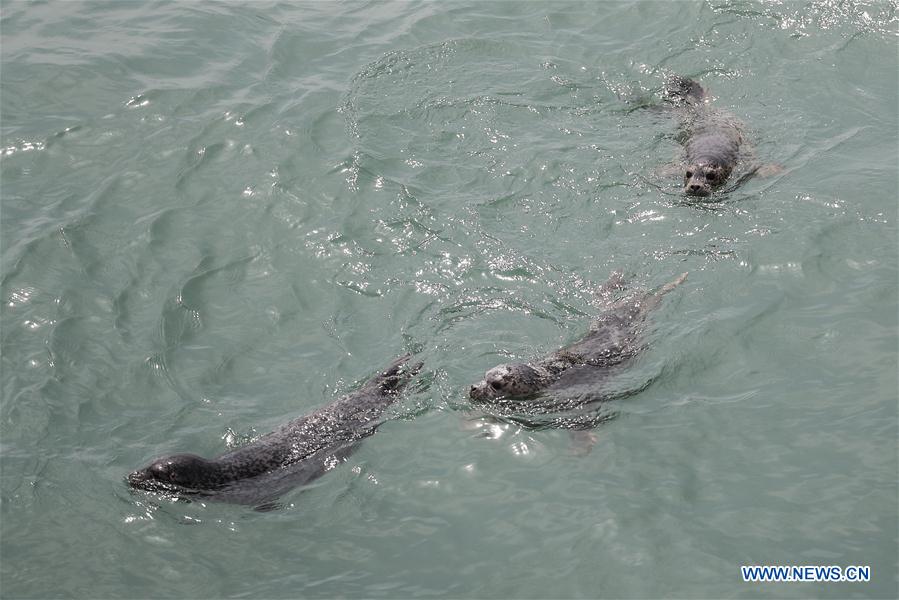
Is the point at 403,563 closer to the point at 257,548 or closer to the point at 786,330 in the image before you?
the point at 257,548

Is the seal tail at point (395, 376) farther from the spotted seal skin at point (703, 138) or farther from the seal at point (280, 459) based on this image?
A: the spotted seal skin at point (703, 138)

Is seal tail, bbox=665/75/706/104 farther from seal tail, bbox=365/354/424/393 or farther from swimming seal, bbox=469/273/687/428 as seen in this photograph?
seal tail, bbox=365/354/424/393

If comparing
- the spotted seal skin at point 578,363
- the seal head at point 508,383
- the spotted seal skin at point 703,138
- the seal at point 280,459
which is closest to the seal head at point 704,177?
the spotted seal skin at point 703,138

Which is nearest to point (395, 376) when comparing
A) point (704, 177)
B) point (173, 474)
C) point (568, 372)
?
point (568, 372)

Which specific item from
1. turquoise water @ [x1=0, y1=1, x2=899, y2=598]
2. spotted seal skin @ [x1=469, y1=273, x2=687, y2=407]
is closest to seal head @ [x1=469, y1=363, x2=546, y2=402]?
spotted seal skin @ [x1=469, y1=273, x2=687, y2=407]

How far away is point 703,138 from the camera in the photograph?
38.4ft

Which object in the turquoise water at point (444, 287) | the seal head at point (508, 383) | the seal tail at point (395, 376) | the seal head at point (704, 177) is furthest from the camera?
the seal head at point (704, 177)

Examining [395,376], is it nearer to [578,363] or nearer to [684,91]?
[578,363]

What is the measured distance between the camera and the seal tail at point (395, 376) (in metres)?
8.53

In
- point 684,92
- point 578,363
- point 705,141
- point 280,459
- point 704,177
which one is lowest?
point 280,459

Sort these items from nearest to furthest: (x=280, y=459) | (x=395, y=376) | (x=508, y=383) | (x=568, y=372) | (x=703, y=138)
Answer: (x=280, y=459)
(x=508, y=383)
(x=568, y=372)
(x=395, y=376)
(x=703, y=138)

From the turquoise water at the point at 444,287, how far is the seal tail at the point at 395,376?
0.16 metres

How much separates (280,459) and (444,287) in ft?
9.45

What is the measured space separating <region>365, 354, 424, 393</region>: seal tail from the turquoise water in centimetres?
16
